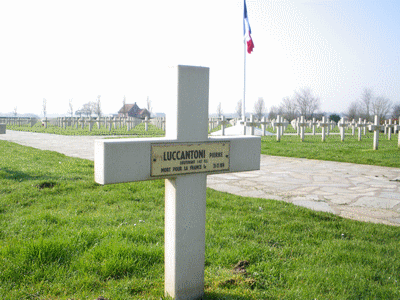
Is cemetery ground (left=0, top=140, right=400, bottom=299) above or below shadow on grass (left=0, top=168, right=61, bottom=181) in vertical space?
below

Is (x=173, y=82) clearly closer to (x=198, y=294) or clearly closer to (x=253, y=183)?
(x=198, y=294)

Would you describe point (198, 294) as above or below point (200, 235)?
below

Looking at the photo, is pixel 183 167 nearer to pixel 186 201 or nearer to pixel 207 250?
pixel 186 201

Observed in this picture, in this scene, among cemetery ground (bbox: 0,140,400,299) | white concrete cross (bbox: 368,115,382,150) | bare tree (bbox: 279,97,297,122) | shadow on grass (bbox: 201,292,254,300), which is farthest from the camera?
bare tree (bbox: 279,97,297,122)

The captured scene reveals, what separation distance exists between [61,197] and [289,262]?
3.49 metres

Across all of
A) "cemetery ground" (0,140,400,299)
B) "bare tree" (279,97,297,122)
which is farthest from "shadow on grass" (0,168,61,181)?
"bare tree" (279,97,297,122)

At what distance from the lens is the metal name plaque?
2.36 m

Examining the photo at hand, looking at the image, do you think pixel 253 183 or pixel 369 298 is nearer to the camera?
pixel 369 298

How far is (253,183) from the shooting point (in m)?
7.25

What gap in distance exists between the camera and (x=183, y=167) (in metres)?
2.44

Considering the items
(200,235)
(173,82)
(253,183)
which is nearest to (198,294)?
(200,235)

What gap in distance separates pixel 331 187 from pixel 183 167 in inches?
205

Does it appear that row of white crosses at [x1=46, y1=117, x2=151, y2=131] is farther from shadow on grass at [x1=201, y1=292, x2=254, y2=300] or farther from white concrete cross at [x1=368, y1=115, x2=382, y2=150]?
shadow on grass at [x1=201, y1=292, x2=254, y2=300]

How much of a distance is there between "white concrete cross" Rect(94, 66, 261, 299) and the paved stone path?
3.06m
